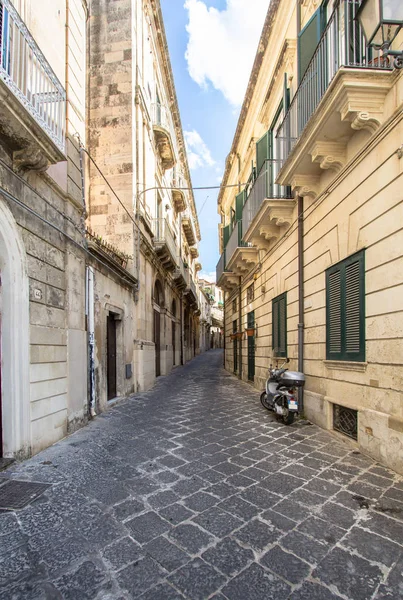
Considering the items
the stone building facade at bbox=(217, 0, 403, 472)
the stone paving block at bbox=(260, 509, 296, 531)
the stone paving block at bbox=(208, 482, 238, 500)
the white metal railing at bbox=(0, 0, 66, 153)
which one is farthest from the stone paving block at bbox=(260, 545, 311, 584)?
the white metal railing at bbox=(0, 0, 66, 153)

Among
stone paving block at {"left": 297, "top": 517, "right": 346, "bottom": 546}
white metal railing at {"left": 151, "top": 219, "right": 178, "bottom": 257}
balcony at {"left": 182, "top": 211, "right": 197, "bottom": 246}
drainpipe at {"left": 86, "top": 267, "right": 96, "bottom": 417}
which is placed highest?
balcony at {"left": 182, "top": 211, "right": 197, "bottom": 246}

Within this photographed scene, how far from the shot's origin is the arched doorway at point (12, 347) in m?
3.91

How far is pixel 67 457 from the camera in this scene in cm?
417

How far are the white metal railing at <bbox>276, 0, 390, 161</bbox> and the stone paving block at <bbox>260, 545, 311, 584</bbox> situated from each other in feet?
15.5

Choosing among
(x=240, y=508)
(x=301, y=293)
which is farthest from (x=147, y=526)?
(x=301, y=293)

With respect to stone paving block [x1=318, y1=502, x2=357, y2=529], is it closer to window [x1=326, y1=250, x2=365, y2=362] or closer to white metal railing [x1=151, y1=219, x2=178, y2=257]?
window [x1=326, y1=250, x2=365, y2=362]

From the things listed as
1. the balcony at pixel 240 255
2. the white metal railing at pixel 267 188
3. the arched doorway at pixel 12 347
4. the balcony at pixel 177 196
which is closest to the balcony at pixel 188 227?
the balcony at pixel 177 196

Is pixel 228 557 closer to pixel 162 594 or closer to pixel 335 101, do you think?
pixel 162 594

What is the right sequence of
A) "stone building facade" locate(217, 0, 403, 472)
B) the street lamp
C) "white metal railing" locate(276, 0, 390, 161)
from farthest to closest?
"white metal railing" locate(276, 0, 390, 161)
"stone building facade" locate(217, 0, 403, 472)
the street lamp

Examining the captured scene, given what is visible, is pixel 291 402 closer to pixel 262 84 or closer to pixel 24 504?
pixel 24 504

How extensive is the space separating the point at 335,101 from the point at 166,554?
190 inches

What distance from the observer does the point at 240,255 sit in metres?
11.6

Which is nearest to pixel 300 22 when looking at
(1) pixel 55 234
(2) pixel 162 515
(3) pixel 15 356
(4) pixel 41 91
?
(4) pixel 41 91

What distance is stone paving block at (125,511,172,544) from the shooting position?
243 centimetres
